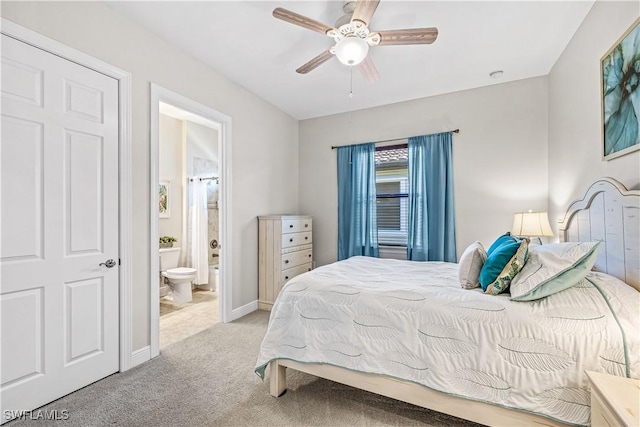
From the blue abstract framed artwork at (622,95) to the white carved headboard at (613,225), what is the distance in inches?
9.1

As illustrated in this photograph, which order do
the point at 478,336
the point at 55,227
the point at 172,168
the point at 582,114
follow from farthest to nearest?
the point at 172,168 → the point at 582,114 → the point at 55,227 → the point at 478,336

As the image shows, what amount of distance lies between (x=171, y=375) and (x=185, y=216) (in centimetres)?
307

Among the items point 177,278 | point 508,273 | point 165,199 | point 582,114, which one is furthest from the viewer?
point 165,199

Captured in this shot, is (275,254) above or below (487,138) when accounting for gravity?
below

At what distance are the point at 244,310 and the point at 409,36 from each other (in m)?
3.25

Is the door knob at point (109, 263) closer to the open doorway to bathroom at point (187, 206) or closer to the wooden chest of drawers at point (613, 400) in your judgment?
the open doorway to bathroom at point (187, 206)

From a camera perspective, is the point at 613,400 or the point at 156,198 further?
the point at 156,198

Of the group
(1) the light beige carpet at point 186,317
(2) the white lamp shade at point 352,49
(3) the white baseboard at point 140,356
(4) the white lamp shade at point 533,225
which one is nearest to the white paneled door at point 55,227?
(3) the white baseboard at point 140,356

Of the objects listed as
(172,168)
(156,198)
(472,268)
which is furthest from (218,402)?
(172,168)

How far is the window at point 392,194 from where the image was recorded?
4098mm

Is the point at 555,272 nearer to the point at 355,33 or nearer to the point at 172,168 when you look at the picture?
the point at 355,33

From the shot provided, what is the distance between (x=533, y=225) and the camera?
2861 millimetres

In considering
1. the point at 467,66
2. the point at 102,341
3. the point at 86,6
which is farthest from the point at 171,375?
the point at 467,66

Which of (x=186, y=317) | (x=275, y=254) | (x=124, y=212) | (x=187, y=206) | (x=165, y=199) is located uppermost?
(x=165, y=199)
